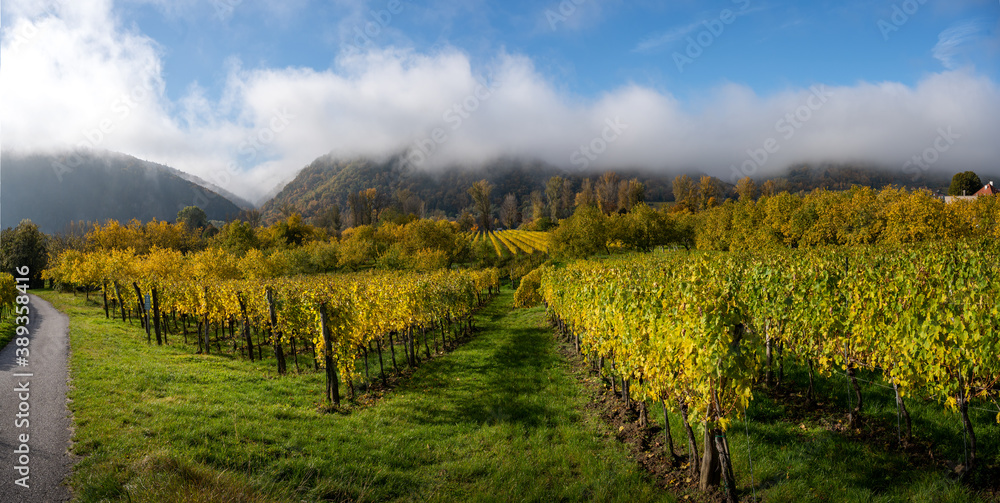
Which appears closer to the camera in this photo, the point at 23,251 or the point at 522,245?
the point at 23,251

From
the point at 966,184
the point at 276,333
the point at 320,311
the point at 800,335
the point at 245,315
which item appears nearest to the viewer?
the point at 800,335

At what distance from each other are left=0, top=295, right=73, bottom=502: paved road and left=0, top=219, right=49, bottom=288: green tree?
58.2 metres

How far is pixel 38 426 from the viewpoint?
8055 millimetres

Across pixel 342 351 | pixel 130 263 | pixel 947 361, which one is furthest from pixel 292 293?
pixel 130 263

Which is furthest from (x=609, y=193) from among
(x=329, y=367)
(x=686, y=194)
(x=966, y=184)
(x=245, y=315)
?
(x=329, y=367)

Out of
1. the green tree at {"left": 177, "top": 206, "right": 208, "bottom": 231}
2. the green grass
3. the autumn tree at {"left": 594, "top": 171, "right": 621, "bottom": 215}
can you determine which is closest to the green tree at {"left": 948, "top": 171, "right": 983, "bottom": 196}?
the autumn tree at {"left": 594, "top": 171, "right": 621, "bottom": 215}

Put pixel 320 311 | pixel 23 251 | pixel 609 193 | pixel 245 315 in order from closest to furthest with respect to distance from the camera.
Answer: pixel 320 311 → pixel 245 315 → pixel 23 251 → pixel 609 193

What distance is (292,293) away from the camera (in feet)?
49.6

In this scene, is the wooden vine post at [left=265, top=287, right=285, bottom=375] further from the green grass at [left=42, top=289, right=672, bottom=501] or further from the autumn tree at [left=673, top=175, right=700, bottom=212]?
the autumn tree at [left=673, top=175, right=700, bottom=212]

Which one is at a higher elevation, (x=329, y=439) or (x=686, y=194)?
(x=686, y=194)

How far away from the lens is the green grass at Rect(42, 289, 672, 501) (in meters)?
6.40

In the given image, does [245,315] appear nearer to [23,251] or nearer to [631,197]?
[23,251]

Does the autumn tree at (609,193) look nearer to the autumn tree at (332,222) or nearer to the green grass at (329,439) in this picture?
the autumn tree at (332,222)

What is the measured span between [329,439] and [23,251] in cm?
7552
